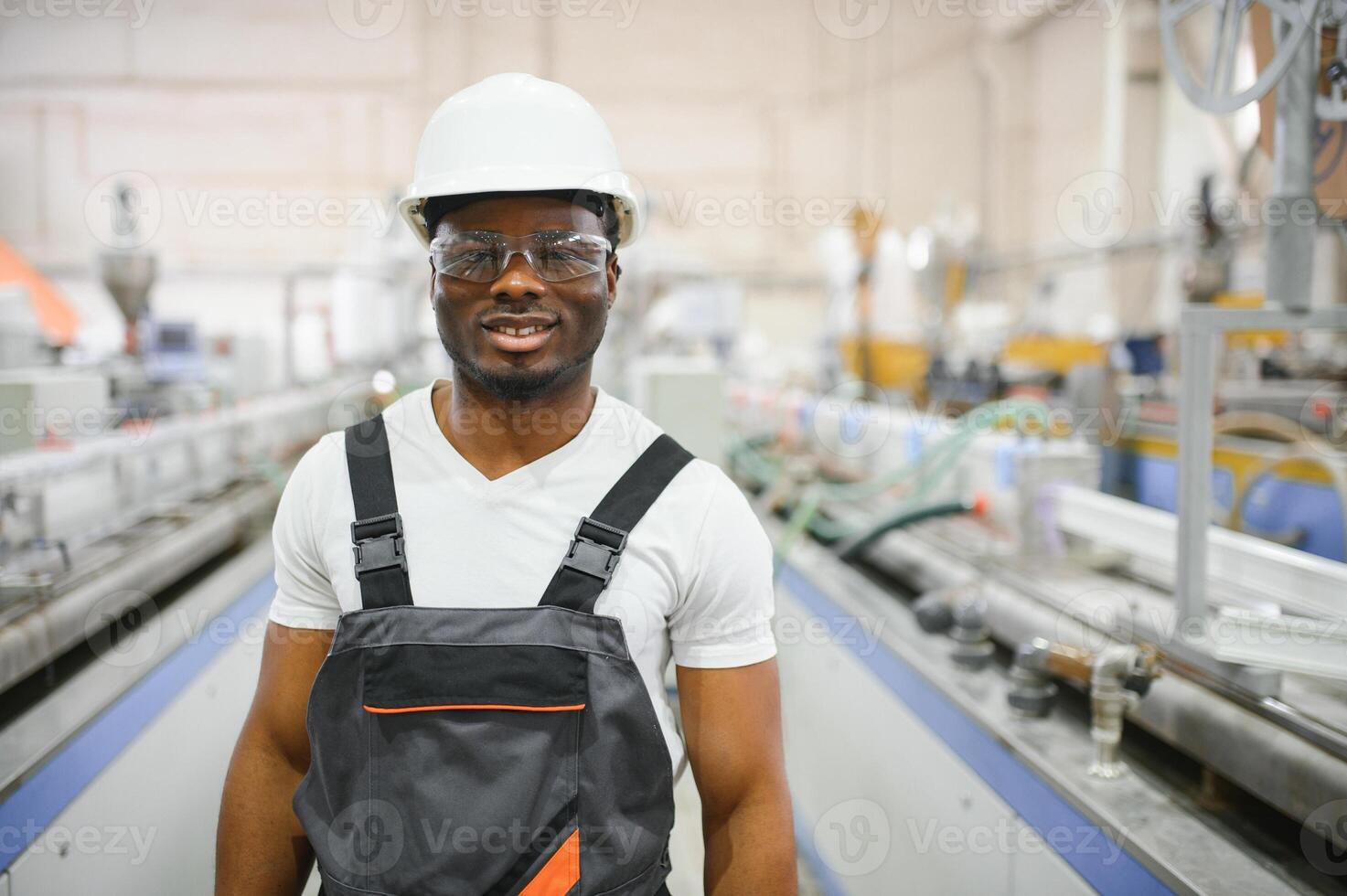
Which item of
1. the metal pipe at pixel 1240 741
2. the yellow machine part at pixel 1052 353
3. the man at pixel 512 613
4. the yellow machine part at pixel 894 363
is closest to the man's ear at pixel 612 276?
the man at pixel 512 613

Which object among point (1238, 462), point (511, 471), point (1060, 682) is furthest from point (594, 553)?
point (1238, 462)

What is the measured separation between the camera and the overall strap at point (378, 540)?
0.88 meters

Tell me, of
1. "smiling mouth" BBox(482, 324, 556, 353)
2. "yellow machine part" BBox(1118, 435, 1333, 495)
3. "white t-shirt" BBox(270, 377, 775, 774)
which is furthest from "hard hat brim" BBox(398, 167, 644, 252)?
"yellow machine part" BBox(1118, 435, 1333, 495)

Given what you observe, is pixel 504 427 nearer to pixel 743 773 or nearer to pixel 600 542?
A: pixel 600 542

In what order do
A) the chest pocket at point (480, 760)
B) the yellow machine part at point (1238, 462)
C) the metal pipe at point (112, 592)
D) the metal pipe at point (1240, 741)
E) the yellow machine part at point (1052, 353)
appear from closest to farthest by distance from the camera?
1. the chest pocket at point (480, 760)
2. the metal pipe at point (1240, 741)
3. the metal pipe at point (112, 592)
4. the yellow machine part at point (1238, 462)
5. the yellow machine part at point (1052, 353)

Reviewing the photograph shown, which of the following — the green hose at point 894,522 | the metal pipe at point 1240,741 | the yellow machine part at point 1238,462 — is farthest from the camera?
the yellow machine part at point 1238,462

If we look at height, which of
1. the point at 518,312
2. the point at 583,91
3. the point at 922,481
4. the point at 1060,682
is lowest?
the point at 1060,682

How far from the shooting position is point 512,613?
0.86 metres

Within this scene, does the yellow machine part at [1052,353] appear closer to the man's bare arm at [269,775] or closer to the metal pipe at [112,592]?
the metal pipe at [112,592]

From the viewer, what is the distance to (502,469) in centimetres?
96

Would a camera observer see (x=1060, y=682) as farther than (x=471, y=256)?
Yes

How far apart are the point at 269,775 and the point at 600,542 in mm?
458

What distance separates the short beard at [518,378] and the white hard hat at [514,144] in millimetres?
165

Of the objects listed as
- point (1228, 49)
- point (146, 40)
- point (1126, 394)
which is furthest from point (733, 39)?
point (1228, 49)
